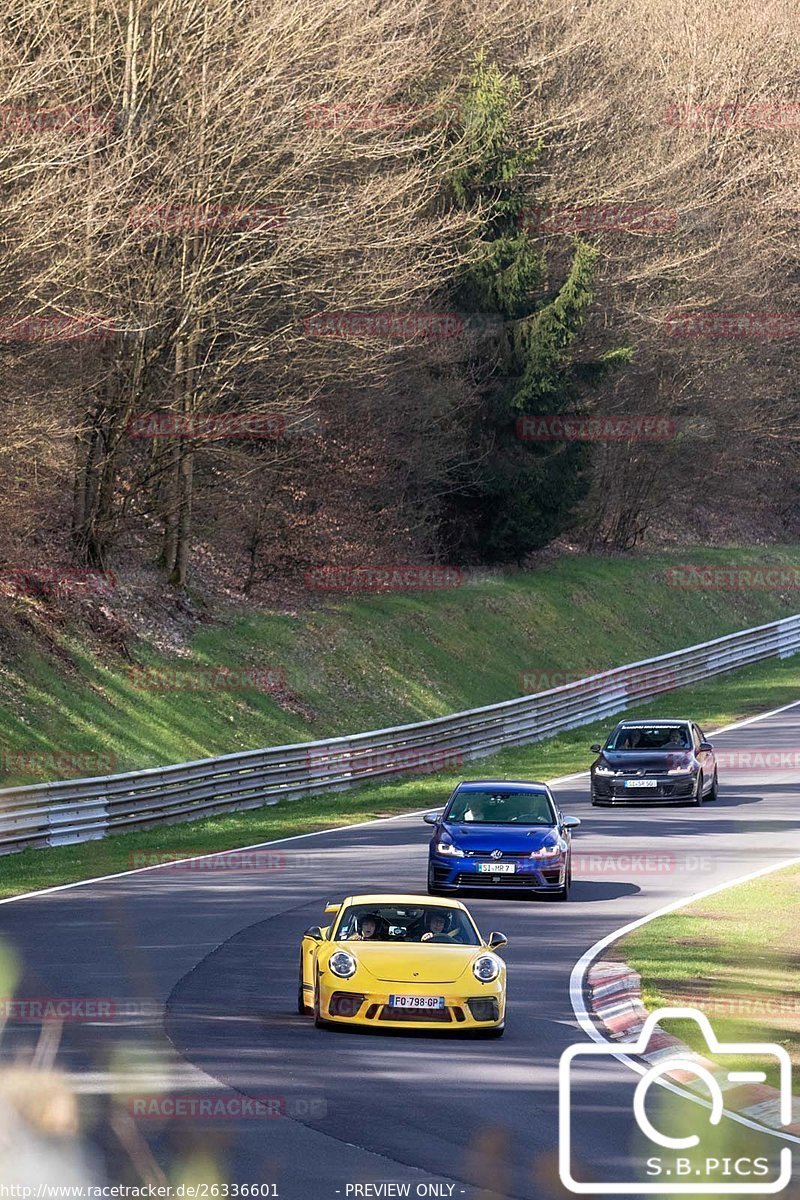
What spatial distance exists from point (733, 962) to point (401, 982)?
215 inches

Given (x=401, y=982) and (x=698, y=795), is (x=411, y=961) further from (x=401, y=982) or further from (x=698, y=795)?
(x=698, y=795)

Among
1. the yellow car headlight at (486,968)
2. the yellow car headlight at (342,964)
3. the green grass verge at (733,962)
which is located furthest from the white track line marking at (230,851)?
the yellow car headlight at (486,968)

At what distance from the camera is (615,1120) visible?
10.6 m

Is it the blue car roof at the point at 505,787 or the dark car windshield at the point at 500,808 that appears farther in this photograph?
the blue car roof at the point at 505,787

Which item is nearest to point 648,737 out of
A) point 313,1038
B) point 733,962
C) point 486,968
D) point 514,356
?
point 733,962

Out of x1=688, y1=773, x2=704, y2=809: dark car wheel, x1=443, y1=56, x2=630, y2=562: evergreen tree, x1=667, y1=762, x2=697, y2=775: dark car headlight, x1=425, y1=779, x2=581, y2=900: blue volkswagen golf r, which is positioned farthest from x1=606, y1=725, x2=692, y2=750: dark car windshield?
x1=443, y1=56, x2=630, y2=562: evergreen tree

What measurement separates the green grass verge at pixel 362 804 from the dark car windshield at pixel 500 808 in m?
1.20

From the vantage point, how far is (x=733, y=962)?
59.2 feet

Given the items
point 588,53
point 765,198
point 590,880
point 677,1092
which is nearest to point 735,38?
point 765,198

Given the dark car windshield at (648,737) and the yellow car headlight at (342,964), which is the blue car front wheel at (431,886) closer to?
the yellow car headlight at (342,964)

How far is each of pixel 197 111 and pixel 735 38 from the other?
113 feet

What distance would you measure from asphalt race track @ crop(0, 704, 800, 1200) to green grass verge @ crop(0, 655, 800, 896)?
1.28 m

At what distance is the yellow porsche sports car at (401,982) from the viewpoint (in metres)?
13.7

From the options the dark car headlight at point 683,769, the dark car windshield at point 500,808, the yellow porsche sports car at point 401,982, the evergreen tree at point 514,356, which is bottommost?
the yellow porsche sports car at point 401,982
